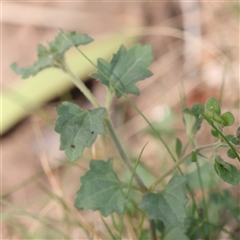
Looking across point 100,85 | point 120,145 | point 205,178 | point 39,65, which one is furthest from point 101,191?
point 100,85

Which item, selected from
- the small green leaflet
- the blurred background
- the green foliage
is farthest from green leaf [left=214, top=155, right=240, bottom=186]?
the blurred background

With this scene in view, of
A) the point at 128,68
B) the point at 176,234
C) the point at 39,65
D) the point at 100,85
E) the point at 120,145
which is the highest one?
the point at 100,85

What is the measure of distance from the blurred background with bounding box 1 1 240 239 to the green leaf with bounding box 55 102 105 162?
93 cm

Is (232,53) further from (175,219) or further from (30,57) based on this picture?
(175,219)

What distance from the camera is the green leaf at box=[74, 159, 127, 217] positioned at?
→ 3.46ft

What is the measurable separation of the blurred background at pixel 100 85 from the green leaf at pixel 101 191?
2.68 feet

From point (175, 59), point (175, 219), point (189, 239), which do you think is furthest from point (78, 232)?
point (175, 59)

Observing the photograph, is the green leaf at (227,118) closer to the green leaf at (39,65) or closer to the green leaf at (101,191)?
the green leaf at (101,191)

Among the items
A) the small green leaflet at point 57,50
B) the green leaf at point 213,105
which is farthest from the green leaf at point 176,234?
the small green leaflet at point 57,50

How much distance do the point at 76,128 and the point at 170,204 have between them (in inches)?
11.4

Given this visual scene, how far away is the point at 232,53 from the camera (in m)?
2.38

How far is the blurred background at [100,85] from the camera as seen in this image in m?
2.14

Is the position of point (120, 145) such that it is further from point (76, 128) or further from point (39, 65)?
point (39, 65)

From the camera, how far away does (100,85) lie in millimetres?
2537
